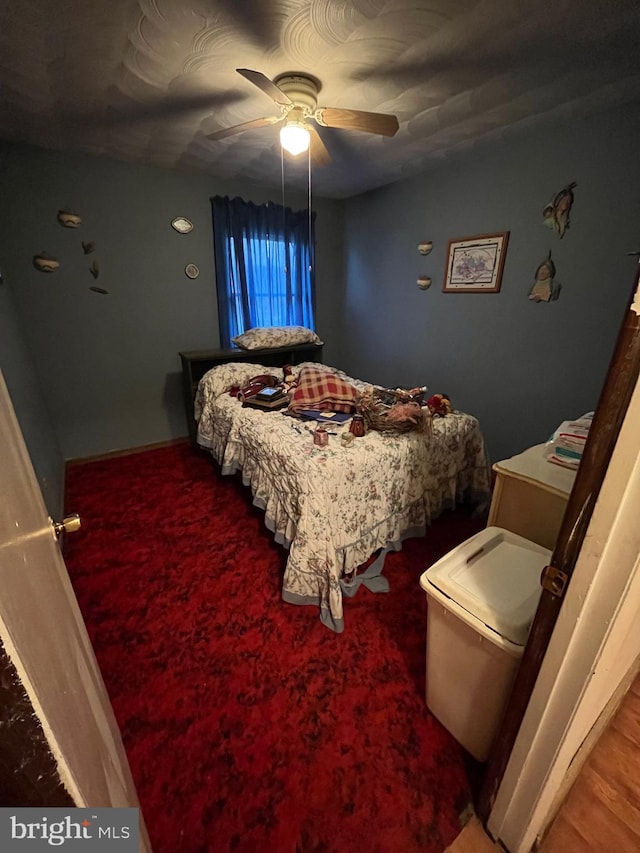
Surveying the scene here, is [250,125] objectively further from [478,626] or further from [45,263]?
[478,626]

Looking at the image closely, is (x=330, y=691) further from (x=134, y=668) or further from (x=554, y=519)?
(x=554, y=519)

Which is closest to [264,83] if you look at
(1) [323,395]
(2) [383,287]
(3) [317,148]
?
(3) [317,148]

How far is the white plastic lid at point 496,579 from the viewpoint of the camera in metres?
0.96

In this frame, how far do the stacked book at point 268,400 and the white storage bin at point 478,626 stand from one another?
1.49 meters

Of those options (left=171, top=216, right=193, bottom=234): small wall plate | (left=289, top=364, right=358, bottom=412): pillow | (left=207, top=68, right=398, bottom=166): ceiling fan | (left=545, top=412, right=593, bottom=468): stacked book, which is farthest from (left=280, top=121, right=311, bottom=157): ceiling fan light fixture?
(left=545, top=412, right=593, bottom=468): stacked book

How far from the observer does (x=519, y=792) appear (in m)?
0.86

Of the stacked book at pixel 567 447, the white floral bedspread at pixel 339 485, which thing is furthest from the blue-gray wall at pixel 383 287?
the stacked book at pixel 567 447

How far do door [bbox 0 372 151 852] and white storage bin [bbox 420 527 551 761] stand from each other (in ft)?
2.79

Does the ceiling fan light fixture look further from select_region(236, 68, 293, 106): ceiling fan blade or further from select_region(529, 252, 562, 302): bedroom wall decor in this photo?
select_region(529, 252, 562, 302): bedroom wall decor

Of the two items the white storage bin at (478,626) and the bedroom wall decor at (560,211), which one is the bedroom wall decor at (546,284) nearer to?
the bedroom wall decor at (560,211)

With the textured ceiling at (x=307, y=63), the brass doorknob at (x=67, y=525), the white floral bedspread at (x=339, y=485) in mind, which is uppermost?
the textured ceiling at (x=307, y=63)

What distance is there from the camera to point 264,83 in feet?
4.77

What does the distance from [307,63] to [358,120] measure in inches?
12.3

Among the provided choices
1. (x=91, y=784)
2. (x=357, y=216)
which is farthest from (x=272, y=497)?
(x=357, y=216)
